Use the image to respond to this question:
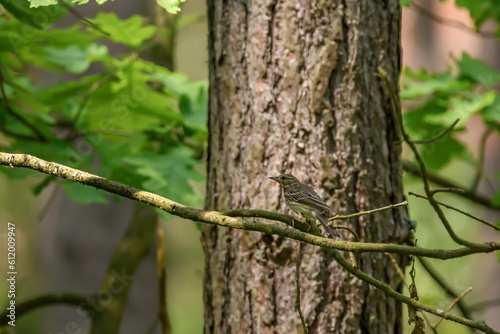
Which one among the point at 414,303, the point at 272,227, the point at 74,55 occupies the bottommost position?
the point at 414,303

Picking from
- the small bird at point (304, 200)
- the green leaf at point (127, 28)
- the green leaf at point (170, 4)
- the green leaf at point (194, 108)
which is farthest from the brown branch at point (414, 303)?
the green leaf at point (127, 28)

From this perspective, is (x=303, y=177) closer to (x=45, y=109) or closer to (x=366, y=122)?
(x=366, y=122)

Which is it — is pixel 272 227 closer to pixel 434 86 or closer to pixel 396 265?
pixel 396 265

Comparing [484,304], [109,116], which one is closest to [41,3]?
[109,116]

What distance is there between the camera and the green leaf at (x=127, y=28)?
3.48 meters

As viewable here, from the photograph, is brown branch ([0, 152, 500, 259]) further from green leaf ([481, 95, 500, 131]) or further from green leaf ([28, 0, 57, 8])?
green leaf ([481, 95, 500, 131])

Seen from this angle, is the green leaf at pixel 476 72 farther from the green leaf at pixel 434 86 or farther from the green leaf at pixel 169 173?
the green leaf at pixel 169 173

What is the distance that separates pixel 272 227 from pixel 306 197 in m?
0.39

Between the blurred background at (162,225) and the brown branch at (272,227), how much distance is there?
1.14 metres

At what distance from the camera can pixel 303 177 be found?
237 cm

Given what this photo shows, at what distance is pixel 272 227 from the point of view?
1.74 m

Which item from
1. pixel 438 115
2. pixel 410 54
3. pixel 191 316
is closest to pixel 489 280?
pixel 410 54

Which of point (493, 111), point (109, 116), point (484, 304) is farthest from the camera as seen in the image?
point (484, 304)

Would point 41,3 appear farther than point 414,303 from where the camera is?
Yes
